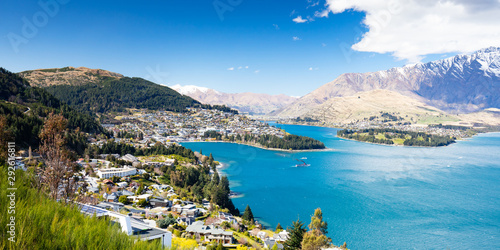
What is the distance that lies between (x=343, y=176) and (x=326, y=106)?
157m

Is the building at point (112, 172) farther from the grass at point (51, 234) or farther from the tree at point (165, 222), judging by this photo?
the grass at point (51, 234)

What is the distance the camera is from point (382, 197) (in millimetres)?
29734

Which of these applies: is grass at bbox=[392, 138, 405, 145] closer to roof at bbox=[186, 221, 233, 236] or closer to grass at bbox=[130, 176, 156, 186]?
grass at bbox=[130, 176, 156, 186]

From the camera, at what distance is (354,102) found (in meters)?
184

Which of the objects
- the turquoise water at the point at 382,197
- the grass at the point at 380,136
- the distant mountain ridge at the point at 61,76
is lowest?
the turquoise water at the point at 382,197

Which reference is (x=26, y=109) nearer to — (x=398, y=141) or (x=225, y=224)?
(x=225, y=224)

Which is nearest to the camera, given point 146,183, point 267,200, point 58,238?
point 58,238

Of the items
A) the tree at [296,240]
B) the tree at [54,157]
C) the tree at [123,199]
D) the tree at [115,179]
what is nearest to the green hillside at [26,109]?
the tree at [115,179]

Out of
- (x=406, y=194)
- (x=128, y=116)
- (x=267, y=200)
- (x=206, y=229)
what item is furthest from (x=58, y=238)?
(x=128, y=116)

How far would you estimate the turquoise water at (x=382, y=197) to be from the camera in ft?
68.5

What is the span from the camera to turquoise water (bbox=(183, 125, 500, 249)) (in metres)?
20.9

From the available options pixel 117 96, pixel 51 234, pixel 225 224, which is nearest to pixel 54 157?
pixel 51 234

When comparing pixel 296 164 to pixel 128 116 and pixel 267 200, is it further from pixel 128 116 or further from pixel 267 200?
pixel 128 116

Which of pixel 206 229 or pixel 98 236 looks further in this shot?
pixel 206 229
